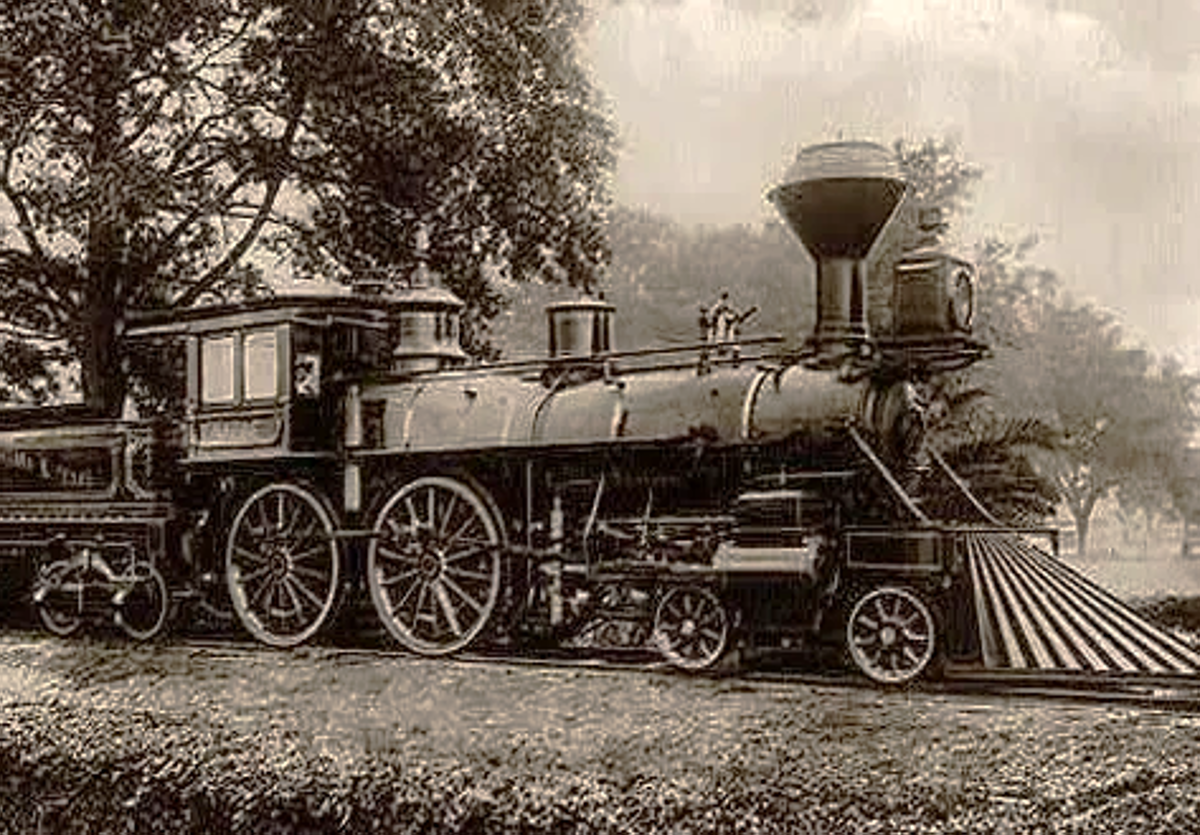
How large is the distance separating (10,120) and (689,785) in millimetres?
4858

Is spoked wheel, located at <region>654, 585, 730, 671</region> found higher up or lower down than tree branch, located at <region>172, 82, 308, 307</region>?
lower down

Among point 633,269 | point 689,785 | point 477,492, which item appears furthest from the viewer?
point 477,492

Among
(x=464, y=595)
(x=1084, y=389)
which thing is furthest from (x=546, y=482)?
(x=1084, y=389)

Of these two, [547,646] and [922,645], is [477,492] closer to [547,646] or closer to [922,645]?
[547,646]

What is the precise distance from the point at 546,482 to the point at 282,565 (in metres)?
1.35

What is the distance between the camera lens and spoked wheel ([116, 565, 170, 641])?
656cm

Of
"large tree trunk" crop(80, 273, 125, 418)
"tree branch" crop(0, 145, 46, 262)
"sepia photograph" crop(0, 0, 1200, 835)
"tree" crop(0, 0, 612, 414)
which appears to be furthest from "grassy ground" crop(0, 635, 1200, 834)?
"tree branch" crop(0, 145, 46, 262)

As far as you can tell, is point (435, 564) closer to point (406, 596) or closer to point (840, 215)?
point (406, 596)

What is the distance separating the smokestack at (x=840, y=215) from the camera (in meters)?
4.47

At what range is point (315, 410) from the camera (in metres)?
6.19

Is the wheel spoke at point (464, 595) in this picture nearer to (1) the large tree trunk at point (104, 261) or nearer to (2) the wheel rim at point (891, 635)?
(2) the wheel rim at point (891, 635)

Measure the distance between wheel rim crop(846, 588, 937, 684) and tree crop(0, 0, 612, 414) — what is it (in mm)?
2598

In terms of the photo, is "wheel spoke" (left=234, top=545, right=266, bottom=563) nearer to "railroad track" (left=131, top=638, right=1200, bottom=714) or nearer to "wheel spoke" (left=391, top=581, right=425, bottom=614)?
"railroad track" (left=131, top=638, right=1200, bottom=714)

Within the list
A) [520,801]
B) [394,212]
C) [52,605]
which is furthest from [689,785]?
[52,605]
